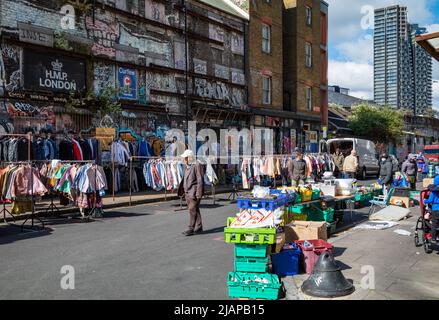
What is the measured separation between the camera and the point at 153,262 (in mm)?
7598

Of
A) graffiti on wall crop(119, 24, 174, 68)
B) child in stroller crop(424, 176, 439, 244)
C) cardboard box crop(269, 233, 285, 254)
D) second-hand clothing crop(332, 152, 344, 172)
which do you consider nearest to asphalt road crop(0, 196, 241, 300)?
cardboard box crop(269, 233, 285, 254)

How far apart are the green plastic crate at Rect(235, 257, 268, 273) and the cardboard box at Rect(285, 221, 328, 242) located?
201 cm

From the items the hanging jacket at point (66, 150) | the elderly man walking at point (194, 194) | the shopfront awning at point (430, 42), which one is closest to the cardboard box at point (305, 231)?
the elderly man walking at point (194, 194)

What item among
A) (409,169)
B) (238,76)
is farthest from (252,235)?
(238,76)

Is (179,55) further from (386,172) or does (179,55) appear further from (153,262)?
(153,262)

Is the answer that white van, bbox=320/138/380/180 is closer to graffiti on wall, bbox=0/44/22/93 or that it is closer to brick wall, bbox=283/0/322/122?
brick wall, bbox=283/0/322/122

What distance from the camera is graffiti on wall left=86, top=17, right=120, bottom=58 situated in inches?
705

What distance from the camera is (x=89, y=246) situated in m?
8.91

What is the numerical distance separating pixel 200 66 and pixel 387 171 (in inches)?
478

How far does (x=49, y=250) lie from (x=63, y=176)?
3.92 meters

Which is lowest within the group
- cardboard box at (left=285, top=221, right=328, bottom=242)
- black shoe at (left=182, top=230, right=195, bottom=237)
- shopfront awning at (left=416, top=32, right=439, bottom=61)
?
black shoe at (left=182, top=230, right=195, bottom=237)

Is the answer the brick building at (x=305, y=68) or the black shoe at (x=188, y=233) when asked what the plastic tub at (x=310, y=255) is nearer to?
the black shoe at (x=188, y=233)

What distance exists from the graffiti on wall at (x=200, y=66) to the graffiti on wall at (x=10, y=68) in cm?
999
